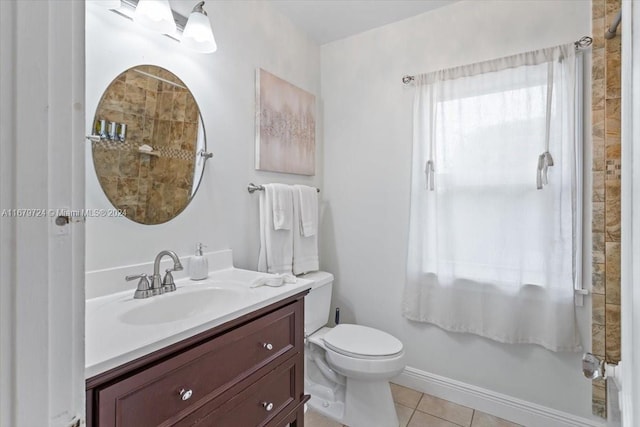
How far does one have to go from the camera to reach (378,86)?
85.7 inches

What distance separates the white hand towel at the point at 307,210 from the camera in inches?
76.9

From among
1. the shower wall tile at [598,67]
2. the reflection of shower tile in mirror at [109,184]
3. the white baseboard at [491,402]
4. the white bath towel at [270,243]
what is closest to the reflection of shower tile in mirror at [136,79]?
the reflection of shower tile in mirror at [109,184]

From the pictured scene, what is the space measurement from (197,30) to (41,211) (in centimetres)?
129

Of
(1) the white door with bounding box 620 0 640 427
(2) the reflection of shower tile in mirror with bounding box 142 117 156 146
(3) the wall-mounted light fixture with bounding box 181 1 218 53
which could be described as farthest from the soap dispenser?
(1) the white door with bounding box 620 0 640 427

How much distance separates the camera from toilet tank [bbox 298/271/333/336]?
1.87 metres

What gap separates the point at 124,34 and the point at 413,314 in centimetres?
207

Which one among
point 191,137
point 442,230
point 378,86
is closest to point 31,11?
point 191,137

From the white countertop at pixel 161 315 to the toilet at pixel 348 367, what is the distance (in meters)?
0.38

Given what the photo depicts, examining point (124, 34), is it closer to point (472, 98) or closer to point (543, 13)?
point (472, 98)

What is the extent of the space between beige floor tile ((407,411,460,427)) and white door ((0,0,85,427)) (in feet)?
6.03

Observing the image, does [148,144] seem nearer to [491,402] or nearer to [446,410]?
[446,410]

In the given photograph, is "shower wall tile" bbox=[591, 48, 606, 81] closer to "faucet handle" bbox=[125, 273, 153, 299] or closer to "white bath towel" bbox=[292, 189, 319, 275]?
"white bath towel" bbox=[292, 189, 319, 275]

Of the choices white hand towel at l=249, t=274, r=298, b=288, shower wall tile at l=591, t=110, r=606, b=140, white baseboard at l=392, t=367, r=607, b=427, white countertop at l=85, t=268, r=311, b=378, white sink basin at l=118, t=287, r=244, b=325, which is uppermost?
shower wall tile at l=591, t=110, r=606, b=140

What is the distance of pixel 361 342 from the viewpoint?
177 centimetres
